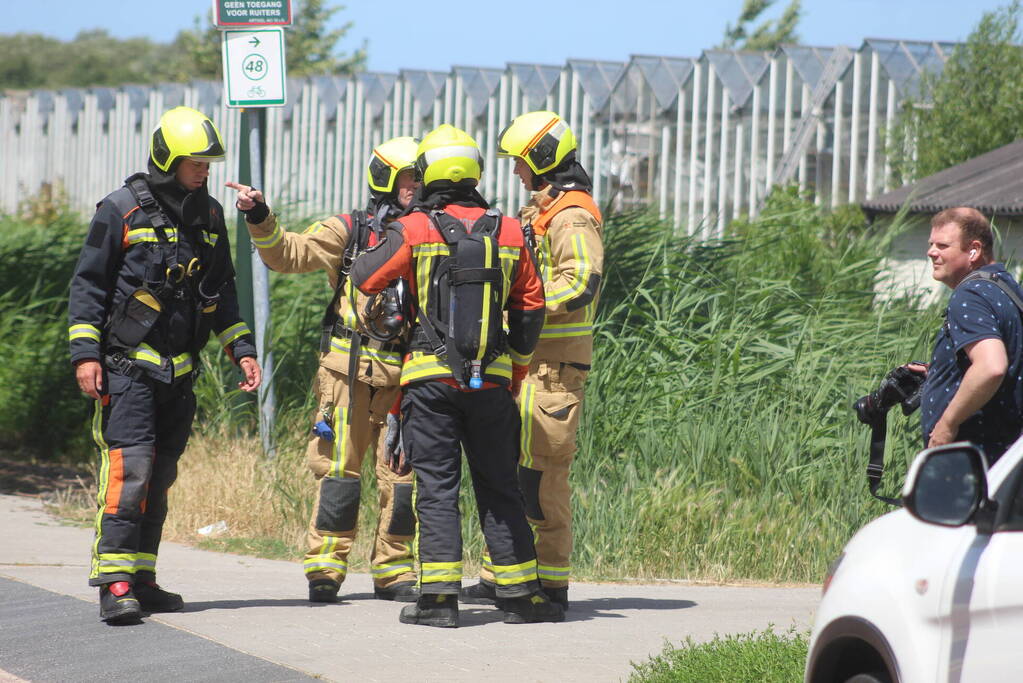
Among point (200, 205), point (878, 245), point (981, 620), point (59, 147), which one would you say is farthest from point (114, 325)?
point (59, 147)

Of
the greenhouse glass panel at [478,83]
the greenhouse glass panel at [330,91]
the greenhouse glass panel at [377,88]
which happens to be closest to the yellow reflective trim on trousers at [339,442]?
the greenhouse glass panel at [478,83]

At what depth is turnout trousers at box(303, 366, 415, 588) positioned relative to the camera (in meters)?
6.34

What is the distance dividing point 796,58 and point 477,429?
14531 millimetres

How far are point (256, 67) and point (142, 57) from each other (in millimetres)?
103945

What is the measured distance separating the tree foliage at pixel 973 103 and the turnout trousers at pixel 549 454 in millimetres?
11824

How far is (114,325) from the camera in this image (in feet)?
19.1

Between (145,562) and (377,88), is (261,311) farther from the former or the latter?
(377,88)

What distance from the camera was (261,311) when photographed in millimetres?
9094

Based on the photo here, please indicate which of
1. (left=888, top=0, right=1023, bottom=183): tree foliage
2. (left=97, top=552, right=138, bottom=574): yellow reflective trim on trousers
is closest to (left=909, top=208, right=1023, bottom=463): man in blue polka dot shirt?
(left=97, top=552, right=138, bottom=574): yellow reflective trim on trousers

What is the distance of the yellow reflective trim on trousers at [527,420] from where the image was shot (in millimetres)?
6180

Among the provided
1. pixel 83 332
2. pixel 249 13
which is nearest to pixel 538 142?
pixel 83 332

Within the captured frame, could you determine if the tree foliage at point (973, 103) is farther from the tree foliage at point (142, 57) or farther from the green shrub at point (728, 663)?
the tree foliage at point (142, 57)

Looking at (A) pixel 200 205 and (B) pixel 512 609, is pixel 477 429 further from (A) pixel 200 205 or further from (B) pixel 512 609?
(A) pixel 200 205

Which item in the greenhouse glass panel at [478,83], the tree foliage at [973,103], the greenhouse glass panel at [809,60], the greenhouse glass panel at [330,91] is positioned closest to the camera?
the tree foliage at [973,103]
